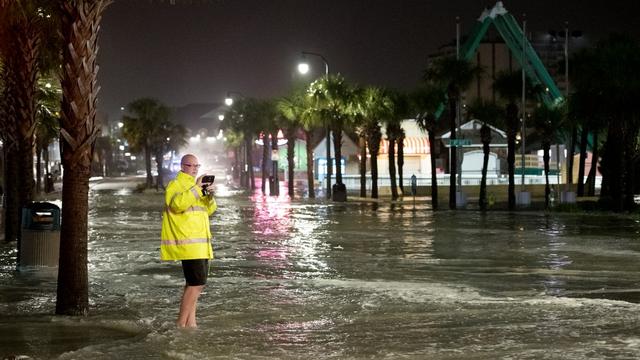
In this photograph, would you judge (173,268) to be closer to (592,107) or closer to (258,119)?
(592,107)

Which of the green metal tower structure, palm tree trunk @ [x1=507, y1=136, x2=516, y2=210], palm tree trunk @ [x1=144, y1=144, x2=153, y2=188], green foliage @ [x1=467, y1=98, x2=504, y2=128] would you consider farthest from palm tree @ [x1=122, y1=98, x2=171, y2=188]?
palm tree trunk @ [x1=507, y1=136, x2=516, y2=210]

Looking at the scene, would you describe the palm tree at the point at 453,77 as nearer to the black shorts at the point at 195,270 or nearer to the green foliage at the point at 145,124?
the black shorts at the point at 195,270

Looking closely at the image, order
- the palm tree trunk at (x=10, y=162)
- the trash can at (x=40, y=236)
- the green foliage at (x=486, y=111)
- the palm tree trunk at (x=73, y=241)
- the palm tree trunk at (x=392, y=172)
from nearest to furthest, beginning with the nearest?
the palm tree trunk at (x=73, y=241)
the trash can at (x=40, y=236)
the palm tree trunk at (x=10, y=162)
the green foliage at (x=486, y=111)
the palm tree trunk at (x=392, y=172)

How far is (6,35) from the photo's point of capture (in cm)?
1828

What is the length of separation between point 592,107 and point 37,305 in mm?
28853

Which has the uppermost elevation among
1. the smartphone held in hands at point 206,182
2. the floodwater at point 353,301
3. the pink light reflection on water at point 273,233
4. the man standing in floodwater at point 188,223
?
the smartphone held in hands at point 206,182

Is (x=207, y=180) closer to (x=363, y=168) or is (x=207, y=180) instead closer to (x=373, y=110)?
(x=373, y=110)

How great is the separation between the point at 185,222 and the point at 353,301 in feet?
11.7

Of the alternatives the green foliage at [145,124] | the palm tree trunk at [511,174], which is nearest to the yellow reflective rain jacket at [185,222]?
the palm tree trunk at [511,174]

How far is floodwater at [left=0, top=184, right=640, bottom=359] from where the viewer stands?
375 inches

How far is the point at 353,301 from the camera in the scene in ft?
41.5

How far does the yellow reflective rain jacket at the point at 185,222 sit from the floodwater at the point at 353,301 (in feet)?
3.02

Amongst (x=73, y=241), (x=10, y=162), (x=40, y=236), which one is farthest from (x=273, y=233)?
(x=73, y=241)

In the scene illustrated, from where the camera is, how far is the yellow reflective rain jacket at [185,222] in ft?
32.1
